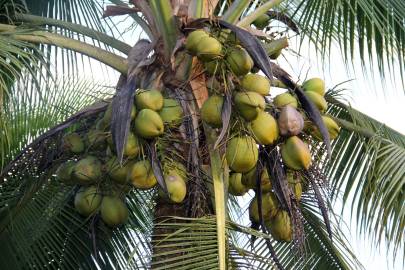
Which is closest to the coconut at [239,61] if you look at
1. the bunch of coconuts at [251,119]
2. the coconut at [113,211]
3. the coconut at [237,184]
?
the bunch of coconuts at [251,119]

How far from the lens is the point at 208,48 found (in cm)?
330

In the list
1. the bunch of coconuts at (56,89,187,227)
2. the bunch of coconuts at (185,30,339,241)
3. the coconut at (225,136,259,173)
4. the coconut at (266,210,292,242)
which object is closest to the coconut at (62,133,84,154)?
the bunch of coconuts at (56,89,187,227)

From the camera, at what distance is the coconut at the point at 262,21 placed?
4090mm

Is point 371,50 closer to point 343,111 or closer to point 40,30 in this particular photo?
point 343,111

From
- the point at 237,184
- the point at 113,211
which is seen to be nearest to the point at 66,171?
the point at 113,211

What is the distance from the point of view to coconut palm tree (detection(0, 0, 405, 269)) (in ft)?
10.8

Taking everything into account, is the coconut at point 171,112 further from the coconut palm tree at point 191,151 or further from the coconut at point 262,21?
the coconut at point 262,21

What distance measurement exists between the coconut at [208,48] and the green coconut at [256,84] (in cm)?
14

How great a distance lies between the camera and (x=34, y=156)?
374 centimetres

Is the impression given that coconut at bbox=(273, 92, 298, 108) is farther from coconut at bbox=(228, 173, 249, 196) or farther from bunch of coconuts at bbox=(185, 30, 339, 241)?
coconut at bbox=(228, 173, 249, 196)

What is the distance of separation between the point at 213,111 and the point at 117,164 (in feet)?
1.46

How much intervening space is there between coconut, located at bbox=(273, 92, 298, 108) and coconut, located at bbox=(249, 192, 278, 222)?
1.18 ft

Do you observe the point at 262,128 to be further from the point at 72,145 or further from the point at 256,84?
the point at 72,145

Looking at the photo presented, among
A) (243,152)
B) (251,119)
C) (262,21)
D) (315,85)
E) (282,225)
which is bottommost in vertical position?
(282,225)
